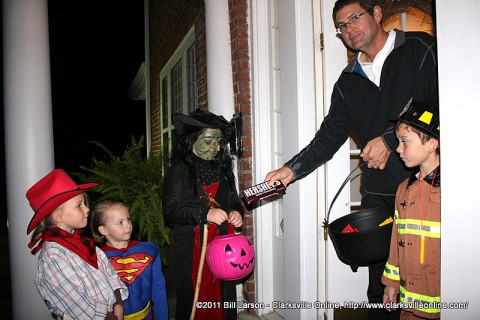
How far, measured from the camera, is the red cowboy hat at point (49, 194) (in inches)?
77.7

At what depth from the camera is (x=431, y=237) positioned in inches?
68.6

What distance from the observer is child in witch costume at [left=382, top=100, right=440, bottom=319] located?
1743 mm

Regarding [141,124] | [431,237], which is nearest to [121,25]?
[141,124]

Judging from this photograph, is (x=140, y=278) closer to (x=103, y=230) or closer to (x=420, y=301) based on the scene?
(x=103, y=230)

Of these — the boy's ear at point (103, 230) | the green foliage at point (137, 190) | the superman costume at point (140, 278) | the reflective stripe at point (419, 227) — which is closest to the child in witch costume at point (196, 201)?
the superman costume at point (140, 278)

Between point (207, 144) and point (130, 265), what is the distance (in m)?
0.99

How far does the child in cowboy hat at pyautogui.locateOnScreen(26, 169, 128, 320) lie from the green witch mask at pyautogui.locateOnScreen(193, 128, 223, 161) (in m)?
0.88

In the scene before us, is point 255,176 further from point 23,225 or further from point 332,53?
point 23,225

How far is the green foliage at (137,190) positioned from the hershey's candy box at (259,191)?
6.90 feet

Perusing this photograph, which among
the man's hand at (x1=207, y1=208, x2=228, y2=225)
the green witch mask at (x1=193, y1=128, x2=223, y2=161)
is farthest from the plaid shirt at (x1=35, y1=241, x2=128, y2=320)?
the green witch mask at (x1=193, y1=128, x2=223, y2=161)

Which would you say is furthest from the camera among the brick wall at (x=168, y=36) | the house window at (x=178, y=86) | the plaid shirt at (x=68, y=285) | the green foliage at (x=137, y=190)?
the house window at (x=178, y=86)

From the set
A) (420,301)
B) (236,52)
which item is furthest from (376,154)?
(236,52)

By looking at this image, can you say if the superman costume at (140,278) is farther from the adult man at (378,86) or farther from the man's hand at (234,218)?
the adult man at (378,86)

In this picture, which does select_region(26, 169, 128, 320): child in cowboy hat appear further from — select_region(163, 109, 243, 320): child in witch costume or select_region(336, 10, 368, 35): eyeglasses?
select_region(336, 10, 368, 35): eyeglasses
